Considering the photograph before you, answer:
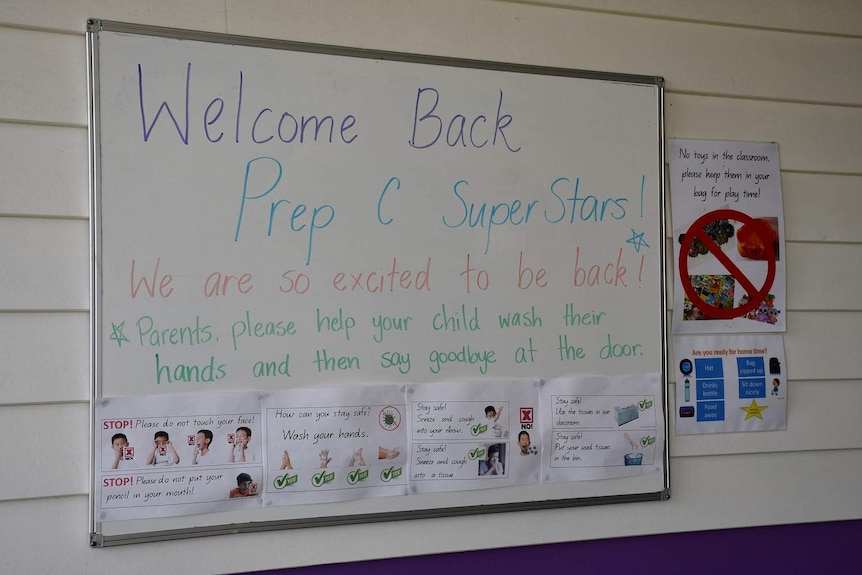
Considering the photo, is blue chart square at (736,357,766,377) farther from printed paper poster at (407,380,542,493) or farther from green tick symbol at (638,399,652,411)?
printed paper poster at (407,380,542,493)

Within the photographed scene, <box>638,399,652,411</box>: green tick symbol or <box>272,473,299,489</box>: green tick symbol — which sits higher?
<box>638,399,652,411</box>: green tick symbol

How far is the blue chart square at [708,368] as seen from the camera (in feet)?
6.63

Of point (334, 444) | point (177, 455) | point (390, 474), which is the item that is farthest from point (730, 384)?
point (177, 455)

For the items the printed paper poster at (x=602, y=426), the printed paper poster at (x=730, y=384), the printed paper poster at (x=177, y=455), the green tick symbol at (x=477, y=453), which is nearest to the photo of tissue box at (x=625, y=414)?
the printed paper poster at (x=602, y=426)

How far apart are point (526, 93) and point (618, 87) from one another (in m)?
0.26

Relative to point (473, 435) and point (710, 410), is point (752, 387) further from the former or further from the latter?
point (473, 435)

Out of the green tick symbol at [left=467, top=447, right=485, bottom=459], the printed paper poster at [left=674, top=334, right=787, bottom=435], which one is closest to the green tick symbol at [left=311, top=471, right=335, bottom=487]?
the green tick symbol at [left=467, top=447, right=485, bottom=459]

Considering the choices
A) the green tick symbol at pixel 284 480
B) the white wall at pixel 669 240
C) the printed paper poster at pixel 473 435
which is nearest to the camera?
the white wall at pixel 669 240

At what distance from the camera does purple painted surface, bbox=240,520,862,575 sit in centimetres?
182

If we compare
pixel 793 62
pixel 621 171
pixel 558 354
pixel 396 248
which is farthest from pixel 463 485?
pixel 793 62

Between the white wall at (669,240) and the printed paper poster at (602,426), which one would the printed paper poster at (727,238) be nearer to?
the white wall at (669,240)

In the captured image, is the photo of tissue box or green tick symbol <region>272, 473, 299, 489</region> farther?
the photo of tissue box

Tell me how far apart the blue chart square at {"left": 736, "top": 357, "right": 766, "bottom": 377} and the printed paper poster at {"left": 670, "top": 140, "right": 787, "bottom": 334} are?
78 millimetres

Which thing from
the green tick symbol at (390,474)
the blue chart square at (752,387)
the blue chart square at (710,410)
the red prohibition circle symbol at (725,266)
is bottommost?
the green tick symbol at (390,474)
